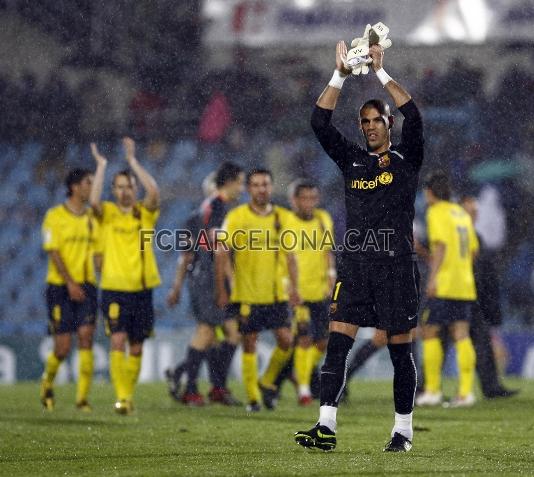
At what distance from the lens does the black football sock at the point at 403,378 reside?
22.2 ft

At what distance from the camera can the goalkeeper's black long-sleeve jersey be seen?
6.75m

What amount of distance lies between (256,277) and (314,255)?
1.14 metres

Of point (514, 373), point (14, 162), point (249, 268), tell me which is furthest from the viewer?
point (14, 162)

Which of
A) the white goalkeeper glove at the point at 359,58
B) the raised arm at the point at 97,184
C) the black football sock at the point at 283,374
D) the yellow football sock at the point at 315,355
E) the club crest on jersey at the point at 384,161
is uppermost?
the white goalkeeper glove at the point at 359,58

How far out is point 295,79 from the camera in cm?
1962

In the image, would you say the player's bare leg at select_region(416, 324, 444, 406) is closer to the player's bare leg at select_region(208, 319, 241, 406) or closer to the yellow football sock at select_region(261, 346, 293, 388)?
the yellow football sock at select_region(261, 346, 293, 388)

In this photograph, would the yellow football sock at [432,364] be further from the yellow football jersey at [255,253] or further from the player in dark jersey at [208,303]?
the player in dark jersey at [208,303]

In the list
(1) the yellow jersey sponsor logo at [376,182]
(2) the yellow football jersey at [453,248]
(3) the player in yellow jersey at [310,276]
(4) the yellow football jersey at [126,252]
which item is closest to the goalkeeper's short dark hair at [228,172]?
(3) the player in yellow jersey at [310,276]

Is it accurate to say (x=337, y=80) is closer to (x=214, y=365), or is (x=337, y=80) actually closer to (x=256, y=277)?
(x=256, y=277)

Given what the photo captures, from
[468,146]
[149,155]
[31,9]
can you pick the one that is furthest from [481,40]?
[31,9]

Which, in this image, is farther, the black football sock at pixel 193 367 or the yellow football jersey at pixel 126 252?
the black football sock at pixel 193 367

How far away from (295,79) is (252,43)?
2.78 ft

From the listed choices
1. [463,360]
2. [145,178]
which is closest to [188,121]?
[463,360]

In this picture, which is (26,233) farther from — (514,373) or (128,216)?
(128,216)
